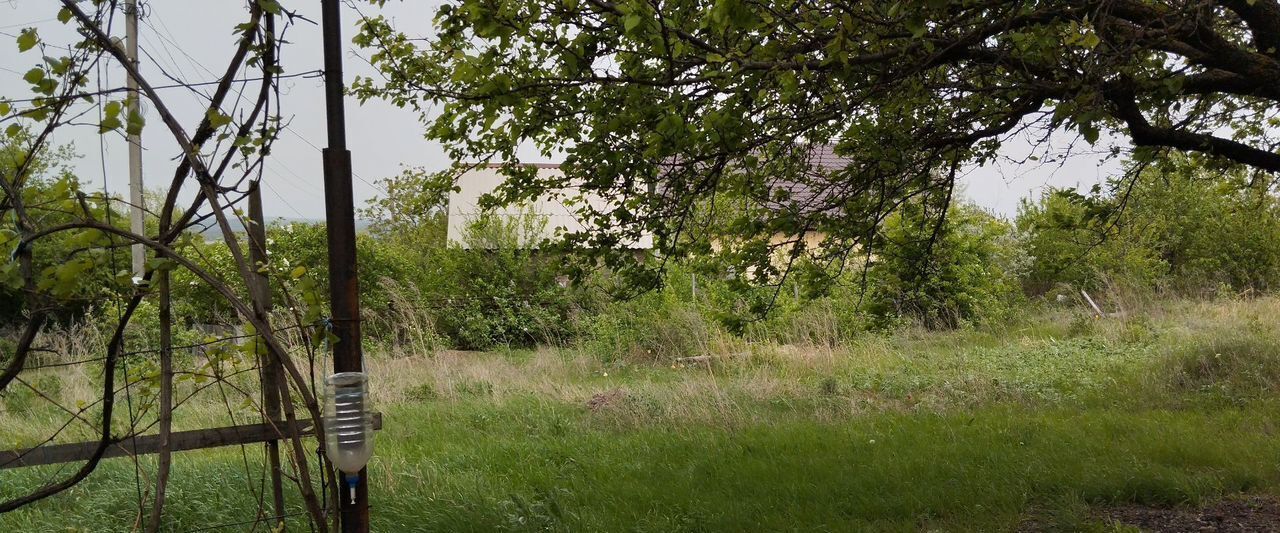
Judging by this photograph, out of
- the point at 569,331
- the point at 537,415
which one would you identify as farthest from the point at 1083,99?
the point at 569,331

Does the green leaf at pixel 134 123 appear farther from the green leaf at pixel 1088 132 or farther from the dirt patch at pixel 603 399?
the dirt patch at pixel 603 399

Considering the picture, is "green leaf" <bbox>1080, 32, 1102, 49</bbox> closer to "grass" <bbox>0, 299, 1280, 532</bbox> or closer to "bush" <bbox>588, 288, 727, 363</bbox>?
"grass" <bbox>0, 299, 1280, 532</bbox>

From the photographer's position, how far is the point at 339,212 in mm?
3262

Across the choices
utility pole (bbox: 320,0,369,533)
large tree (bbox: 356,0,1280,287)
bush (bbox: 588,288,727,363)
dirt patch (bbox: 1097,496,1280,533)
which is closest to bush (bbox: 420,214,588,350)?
bush (bbox: 588,288,727,363)

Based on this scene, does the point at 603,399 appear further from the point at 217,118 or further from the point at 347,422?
the point at 217,118

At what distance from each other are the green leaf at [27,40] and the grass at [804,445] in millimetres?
1932

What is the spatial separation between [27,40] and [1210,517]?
6.42 m

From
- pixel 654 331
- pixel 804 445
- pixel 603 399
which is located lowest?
pixel 804 445

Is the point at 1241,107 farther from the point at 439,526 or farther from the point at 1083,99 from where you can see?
the point at 439,526

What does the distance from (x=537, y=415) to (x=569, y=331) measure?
298 inches

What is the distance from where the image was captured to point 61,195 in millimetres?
3055

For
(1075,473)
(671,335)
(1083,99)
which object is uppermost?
(1083,99)

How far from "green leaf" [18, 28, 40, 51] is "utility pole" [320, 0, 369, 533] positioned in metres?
0.85

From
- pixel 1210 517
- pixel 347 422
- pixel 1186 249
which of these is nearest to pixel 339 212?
pixel 347 422
